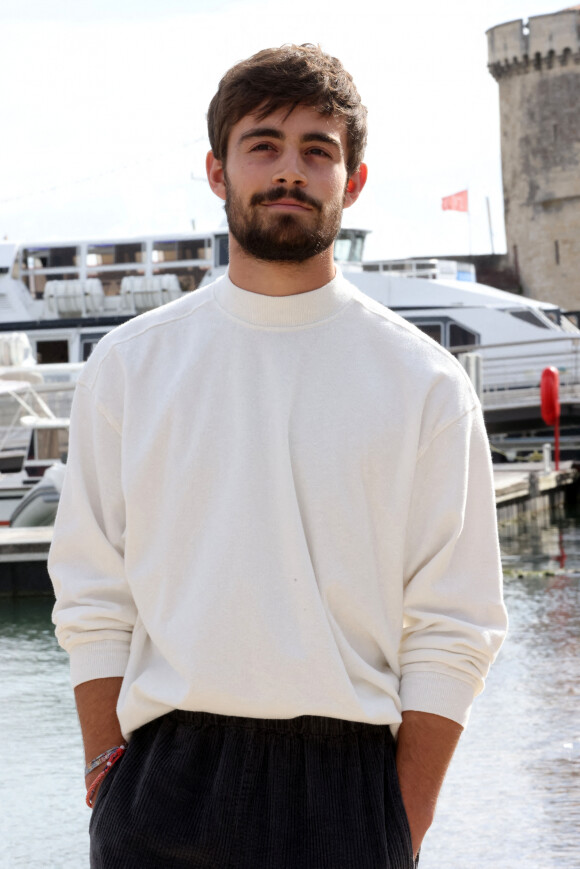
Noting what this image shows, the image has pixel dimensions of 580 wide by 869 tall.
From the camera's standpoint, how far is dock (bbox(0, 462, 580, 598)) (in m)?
9.30

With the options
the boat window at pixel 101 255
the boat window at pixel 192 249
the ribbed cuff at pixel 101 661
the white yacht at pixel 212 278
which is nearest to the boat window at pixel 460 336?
the white yacht at pixel 212 278

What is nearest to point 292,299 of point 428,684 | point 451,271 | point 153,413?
point 153,413

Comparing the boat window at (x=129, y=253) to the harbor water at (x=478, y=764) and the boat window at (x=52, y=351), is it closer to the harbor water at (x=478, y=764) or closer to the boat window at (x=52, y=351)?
the boat window at (x=52, y=351)

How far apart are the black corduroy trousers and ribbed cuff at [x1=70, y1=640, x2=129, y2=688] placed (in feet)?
0.40

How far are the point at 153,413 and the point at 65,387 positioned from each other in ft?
43.3

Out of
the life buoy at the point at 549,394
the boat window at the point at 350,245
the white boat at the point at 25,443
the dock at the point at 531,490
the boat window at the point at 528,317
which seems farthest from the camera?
the boat window at the point at 350,245

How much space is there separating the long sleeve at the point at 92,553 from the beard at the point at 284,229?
267mm

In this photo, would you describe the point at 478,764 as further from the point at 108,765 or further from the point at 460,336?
the point at 460,336

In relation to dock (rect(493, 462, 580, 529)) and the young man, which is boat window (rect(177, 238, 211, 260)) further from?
the young man

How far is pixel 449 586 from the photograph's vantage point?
1593 millimetres

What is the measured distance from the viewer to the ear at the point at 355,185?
Answer: 175 centimetres

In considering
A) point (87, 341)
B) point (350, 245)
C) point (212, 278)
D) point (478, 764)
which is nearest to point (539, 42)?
point (350, 245)

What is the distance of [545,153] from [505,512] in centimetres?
2716

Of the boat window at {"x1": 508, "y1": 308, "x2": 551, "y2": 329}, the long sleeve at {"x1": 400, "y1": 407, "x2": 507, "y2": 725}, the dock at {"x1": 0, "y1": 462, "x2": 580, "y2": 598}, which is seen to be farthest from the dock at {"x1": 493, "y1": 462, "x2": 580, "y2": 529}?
the long sleeve at {"x1": 400, "y1": 407, "x2": 507, "y2": 725}
